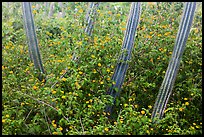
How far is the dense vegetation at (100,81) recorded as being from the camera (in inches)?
111

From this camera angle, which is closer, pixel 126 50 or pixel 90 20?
pixel 126 50

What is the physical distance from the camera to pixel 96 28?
375cm

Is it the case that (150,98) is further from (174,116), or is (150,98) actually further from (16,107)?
(16,107)

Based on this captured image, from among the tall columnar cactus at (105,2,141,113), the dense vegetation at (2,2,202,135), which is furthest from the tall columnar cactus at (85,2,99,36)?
the tall columnar cactus at (105,2,141,113)

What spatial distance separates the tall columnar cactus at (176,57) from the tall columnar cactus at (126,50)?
19.9 inches

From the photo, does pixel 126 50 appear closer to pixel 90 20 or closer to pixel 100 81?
pixel 100 81

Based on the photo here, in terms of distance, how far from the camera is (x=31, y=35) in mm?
3363

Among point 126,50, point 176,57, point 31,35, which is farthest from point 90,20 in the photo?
point 176,57

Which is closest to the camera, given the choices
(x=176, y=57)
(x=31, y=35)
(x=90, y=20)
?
(x=176, y=57)

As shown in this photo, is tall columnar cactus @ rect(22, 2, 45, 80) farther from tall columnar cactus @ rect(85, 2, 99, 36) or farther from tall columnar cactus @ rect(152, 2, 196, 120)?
tall columnar cactus @ rect(152, 2, 196, 120)

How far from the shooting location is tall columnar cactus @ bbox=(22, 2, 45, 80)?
10.8ft

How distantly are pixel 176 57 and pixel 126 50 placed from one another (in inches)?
22.9

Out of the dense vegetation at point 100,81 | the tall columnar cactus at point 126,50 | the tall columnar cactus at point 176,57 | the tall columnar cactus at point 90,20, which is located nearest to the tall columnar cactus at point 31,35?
the dense vegetation at point 100,81

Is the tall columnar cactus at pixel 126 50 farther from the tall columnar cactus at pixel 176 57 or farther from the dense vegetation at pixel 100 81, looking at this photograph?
the tall columnar cactus at pixel 176 57
